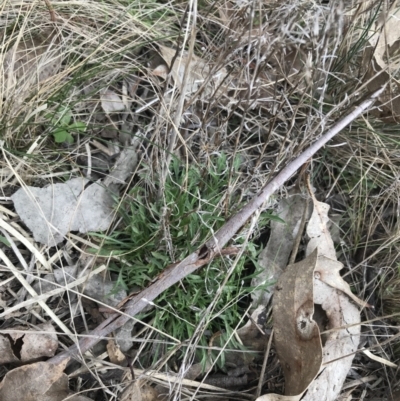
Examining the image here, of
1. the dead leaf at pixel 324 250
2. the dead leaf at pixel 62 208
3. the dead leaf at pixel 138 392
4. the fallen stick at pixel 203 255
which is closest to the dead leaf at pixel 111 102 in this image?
the dead leaf at pixel 62 208

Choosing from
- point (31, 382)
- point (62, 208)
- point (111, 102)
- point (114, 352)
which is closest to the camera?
point (31, 382)

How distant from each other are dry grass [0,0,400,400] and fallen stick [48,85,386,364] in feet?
0.41

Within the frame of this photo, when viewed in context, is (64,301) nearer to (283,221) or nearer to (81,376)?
(81,376)

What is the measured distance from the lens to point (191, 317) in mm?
1484

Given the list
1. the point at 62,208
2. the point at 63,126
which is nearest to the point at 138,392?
the point at 62,208

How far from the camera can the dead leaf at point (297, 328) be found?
1360mm

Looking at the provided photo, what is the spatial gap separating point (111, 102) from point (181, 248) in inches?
22.4

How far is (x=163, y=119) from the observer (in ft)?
4.88

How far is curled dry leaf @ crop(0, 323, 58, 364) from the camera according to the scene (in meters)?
1.36

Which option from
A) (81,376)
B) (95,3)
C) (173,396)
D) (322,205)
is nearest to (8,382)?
(81,376)

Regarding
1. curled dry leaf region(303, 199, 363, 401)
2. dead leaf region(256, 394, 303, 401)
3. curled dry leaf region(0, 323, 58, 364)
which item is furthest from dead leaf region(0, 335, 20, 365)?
curled dry leaf region(303, 199, 363, 401)

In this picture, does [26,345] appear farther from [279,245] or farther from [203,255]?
[279,245]

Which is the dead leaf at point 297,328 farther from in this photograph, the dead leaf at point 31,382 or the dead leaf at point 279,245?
the dead leaf at point 31,382

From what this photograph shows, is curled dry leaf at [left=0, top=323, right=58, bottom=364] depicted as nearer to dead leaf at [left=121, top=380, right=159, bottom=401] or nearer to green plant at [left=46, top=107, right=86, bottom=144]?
dead leaf at [left=121, top=380, right=159, bottom=401]
